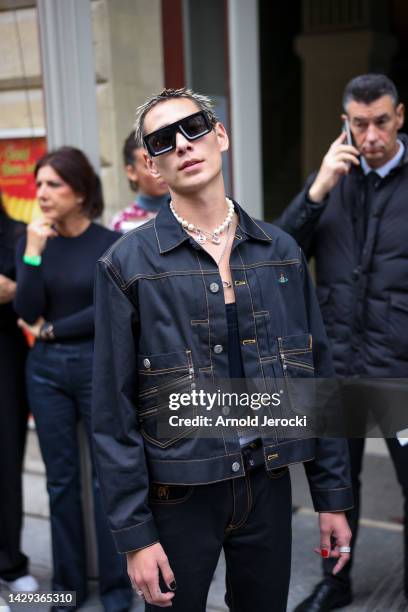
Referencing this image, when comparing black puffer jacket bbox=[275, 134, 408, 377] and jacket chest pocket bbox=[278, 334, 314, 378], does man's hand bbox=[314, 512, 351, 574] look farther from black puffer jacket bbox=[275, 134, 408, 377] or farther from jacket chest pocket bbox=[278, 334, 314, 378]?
black puffer jacket bbox=[275, 134, 408, 377]

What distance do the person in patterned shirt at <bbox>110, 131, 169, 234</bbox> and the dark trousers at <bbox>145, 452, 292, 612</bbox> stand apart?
1781 millimetres

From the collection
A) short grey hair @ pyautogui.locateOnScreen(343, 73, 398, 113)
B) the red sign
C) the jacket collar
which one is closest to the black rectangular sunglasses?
the jacket collar

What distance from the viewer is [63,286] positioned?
3.10m

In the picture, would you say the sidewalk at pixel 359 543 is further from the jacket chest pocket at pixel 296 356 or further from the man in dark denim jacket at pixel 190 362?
the jacket chest pocket at pixel 296 356

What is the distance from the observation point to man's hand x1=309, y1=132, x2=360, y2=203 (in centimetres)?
284

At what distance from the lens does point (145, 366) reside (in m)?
1.87

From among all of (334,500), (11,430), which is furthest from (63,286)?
(334,500)

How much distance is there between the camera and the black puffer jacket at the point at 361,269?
110 inches

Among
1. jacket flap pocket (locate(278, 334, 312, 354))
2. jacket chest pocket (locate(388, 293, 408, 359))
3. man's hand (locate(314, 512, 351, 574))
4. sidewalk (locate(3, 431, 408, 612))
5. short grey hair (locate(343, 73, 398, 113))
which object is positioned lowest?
sidewalk (locate(3, 431, 408, 612))

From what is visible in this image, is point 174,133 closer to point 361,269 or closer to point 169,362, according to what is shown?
point 169,362

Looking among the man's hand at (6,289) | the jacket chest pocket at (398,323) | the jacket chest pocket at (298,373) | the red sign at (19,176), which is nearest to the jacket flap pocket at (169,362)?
the jacket chest pocket at (298,373)

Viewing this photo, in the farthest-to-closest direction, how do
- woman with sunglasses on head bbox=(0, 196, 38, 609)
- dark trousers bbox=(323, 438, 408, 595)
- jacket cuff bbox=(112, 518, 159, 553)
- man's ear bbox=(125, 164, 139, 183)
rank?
man's ear bbox=(125, 164, 139, 183) → woman with sunglasses on head bbox=(0, 196, 38, 609) → dark trousers bbox=(323, 438, 408, 595) → jacket cuff bbox=(112, 518, 159, 553)

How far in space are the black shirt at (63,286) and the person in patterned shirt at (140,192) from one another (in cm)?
36

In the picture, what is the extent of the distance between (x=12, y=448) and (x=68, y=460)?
0.38 m
